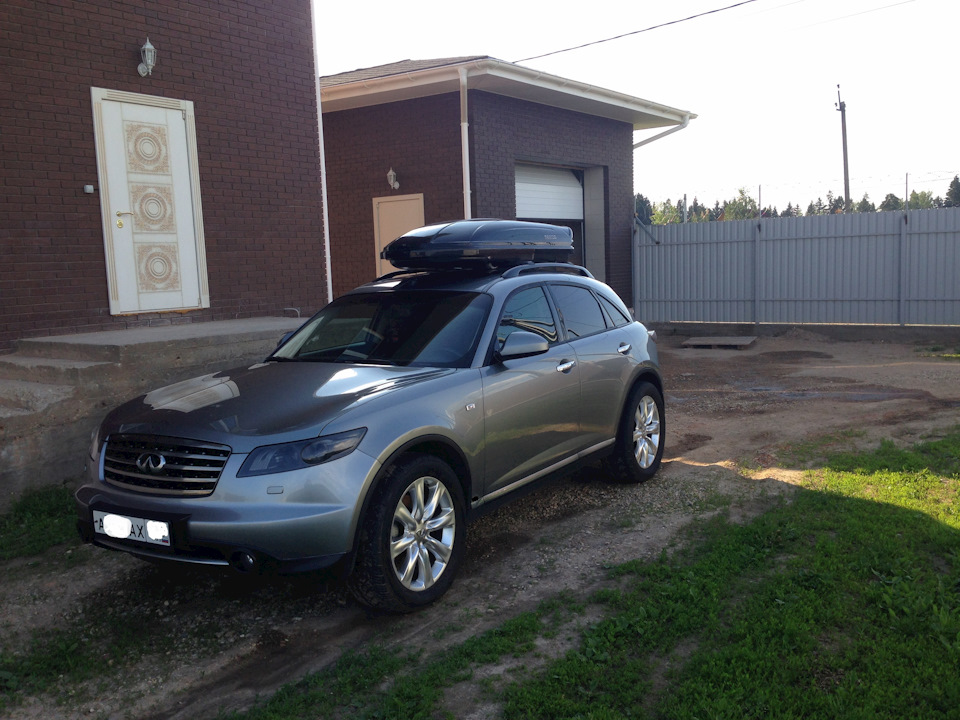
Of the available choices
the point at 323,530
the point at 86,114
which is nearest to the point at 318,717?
the point at 323,530

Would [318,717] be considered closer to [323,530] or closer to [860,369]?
[323,530]

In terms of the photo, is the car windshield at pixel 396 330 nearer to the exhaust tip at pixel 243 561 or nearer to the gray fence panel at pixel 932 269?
the exhaust tip at pixel 243 561

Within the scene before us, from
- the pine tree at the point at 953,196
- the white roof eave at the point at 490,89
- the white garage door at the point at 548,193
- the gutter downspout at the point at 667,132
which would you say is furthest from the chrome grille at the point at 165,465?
the pine tree at the point at 953,196

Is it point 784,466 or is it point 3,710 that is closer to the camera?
point 3,710

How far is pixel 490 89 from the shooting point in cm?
1398

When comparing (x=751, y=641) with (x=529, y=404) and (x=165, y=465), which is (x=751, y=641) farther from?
(x=165, y=465)

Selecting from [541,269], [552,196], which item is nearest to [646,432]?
[541,269]

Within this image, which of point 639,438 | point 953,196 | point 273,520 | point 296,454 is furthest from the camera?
point 953,196

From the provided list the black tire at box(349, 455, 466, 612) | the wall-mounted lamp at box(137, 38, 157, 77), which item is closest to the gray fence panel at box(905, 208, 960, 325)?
the wall-mounted lamp at box(137, 38, 157, 77)

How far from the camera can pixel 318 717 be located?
3.28m

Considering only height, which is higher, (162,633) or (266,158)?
(266,158)

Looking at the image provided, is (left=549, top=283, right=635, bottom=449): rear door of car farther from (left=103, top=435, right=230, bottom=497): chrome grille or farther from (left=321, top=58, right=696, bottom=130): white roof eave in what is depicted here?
(left=321, top=58, right=696, bottom=130): white roof eave

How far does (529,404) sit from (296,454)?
5.60ft

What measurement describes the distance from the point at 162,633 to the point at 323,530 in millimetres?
1101
